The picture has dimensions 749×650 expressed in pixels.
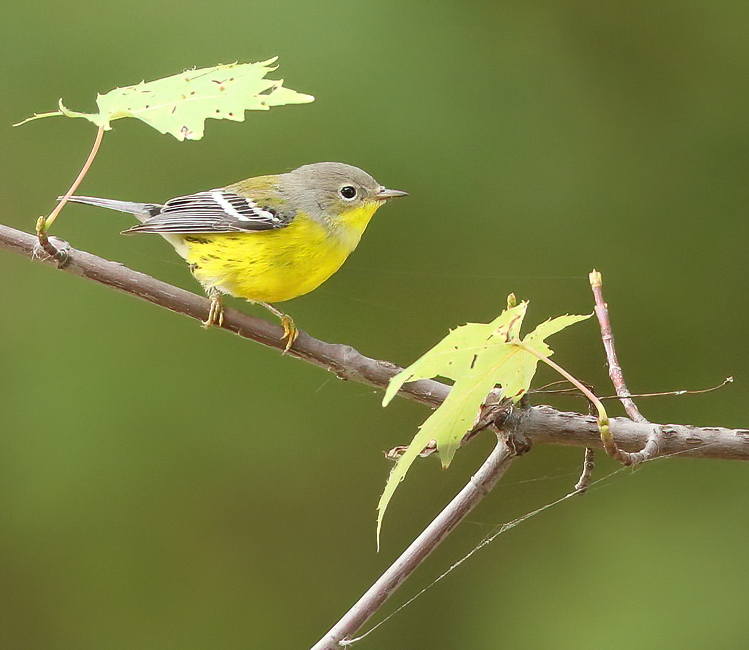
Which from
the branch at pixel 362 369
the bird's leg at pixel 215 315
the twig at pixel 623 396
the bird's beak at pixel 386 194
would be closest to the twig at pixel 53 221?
the branch at pixel 362 369

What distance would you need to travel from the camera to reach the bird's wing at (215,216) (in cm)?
161

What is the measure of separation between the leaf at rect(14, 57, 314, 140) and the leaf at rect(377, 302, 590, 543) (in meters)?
0.31

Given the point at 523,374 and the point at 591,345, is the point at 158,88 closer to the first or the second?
the point at 523,374

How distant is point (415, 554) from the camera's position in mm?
939

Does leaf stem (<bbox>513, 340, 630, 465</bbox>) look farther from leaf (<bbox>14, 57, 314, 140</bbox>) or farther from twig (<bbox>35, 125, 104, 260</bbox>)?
twig (<bbox>35, 125, 104, 260</bbox>)

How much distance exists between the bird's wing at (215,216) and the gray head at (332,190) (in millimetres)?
75

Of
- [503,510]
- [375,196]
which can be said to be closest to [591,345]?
[503,510]

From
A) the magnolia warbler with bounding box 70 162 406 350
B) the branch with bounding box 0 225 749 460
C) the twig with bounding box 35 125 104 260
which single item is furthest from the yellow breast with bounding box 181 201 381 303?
the twig with bounding box 35 125 104 260

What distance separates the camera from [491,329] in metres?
0.87

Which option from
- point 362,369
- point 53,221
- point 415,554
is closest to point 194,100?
point 53,221

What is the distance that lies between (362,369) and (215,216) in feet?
2.30

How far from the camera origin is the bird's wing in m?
1.61

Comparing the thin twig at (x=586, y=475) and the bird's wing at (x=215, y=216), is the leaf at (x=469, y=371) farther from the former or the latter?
the bird's wing at (x=215, y=216)

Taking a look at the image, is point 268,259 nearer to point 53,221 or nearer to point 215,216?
point 215,216
